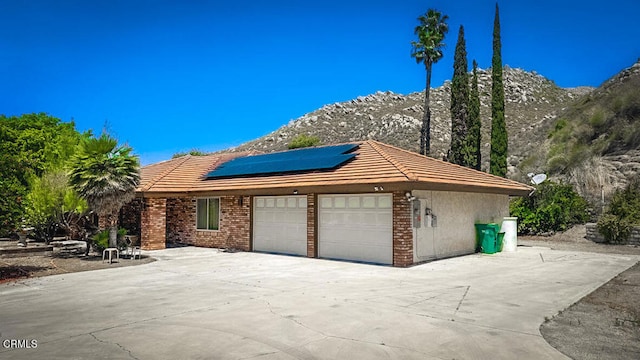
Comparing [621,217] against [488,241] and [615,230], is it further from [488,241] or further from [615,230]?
[488,241]

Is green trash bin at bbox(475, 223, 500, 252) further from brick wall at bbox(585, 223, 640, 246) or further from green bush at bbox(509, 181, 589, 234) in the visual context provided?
green bush at bbox(509, 181, 589, 234)

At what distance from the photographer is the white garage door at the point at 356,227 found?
45.0ft

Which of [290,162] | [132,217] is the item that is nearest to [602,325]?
[290,162]

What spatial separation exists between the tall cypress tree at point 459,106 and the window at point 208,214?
19.6m

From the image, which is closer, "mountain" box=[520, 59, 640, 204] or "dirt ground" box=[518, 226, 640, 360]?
"dirt ground" box=[518, 226, 640, 360]

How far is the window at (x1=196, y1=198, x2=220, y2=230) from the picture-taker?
62.6ft

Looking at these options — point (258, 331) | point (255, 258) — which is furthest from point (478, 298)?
point (255, 258)

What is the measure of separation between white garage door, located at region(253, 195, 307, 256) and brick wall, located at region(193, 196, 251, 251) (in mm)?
326

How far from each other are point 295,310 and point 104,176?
10.1 m

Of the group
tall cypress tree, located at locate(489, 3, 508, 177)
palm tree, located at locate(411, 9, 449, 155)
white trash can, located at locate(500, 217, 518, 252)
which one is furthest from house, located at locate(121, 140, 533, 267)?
palm tree, located at locate(411, 9, 449, 155)

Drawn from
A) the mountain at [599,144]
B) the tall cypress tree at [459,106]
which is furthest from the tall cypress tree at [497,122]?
the mountain at [599,144]

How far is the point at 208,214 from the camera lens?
63.6ft

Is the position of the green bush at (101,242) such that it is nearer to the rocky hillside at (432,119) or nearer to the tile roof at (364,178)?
the tile roof at (364,178)

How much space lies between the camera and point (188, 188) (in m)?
19.2
